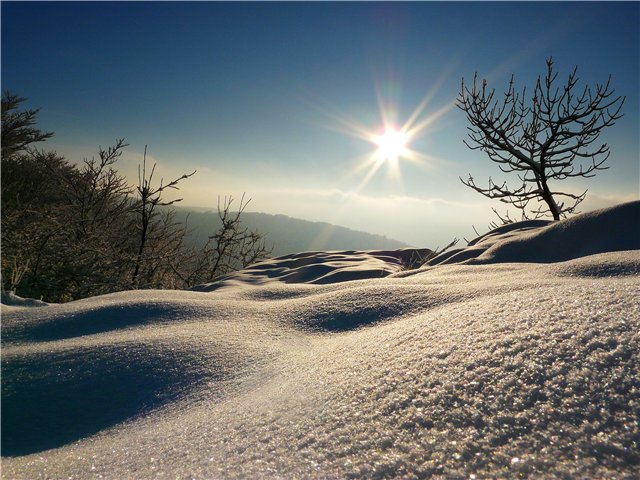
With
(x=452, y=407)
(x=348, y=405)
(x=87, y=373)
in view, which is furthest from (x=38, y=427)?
(x=452, y=407)

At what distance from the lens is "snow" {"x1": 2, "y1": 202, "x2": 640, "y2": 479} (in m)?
0.62

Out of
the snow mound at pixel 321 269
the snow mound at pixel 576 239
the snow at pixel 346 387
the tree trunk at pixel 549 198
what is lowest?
the snow at pixel 346 387

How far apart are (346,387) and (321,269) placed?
3437 millimetres

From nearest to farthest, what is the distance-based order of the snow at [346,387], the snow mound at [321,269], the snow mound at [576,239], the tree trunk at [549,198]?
the snow at [346,387], the snow mound at [576,239], the snow mound at [321,269], the tree trunk at [549,198]

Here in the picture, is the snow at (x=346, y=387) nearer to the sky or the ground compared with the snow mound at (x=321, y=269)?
nearer to the ground

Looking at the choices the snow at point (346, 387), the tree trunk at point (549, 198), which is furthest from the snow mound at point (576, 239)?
the tree trunk at point (549, 198)

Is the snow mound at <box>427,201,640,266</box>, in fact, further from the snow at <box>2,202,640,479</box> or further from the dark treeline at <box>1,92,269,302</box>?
the dark treeline at <box>1,92,269,302</box>

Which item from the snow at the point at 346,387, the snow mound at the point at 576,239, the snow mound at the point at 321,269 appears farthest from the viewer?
the snow mound at the point at 321,269

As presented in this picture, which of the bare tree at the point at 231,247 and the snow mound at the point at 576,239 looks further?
the bare tree at the point at 231,247

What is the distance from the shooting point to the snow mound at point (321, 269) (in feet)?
Result: 12.6

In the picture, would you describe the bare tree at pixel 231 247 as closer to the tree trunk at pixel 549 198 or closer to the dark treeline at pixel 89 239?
the dark treeline at pixel 89 239

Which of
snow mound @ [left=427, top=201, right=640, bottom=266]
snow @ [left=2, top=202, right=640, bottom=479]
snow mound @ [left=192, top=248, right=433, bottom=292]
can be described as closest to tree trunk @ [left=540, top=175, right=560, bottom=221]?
snow mound @ [left=192, top=248, right=433, bottom=292]

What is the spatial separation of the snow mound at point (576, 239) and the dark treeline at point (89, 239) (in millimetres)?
3520

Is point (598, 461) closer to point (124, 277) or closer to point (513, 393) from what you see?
point (513, 393)
